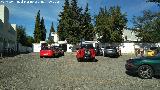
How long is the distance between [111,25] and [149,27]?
7.01m

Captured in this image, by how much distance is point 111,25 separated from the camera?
5469 centimetres

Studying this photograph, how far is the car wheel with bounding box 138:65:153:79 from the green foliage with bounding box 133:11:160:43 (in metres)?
32.1

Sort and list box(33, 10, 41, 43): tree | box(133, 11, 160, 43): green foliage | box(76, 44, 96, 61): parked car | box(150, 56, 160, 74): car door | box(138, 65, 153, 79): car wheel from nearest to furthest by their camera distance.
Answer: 1. box(150, 56, 160, 74): car door
2. box(138, 65, 153, 79): car wheel
3. box(76, 44, 96, 61): parked car
4. box(133, 11, 160, 43): green foliage
5. box(33, 10, 41, 43): tree

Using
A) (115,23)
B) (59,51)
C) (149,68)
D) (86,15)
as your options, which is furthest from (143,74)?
(86,15)

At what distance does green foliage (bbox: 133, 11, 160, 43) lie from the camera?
160 feet

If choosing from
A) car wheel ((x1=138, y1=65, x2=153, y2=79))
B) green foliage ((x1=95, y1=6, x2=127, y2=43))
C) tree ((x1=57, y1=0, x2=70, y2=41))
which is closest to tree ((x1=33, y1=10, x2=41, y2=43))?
tree ((x1=57, y1=0, x2=70, y2=41))

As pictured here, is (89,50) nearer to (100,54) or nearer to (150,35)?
(100,54)

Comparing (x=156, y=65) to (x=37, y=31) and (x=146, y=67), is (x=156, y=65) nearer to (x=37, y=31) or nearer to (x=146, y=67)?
(x=146, y=67)

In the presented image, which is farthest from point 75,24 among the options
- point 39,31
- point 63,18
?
point 39,31

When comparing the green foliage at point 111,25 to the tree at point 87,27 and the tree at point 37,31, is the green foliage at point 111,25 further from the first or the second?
the tree at point 37,31

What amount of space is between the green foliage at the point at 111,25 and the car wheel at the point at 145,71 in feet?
123

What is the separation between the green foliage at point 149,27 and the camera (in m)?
48.7

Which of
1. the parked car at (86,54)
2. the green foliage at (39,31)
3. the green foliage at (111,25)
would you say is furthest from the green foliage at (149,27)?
the green foliage at (39,31)

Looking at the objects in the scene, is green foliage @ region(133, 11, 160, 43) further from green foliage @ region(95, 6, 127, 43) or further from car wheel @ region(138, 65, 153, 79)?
car wheel @ region(138, 65, 153, 79)
